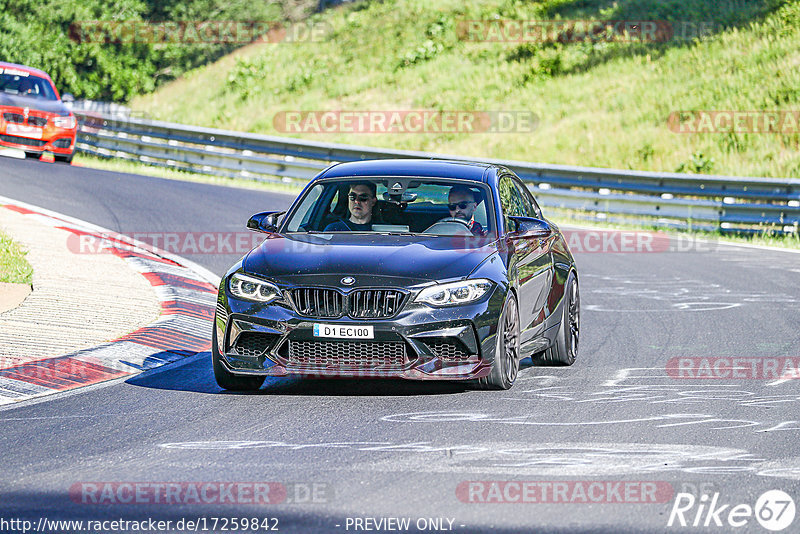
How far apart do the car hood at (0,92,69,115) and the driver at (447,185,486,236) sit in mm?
17442

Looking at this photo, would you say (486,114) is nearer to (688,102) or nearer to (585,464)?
(688,102)

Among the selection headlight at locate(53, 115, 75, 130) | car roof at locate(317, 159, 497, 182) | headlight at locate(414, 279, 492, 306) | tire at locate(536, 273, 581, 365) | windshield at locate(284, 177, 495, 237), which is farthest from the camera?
headlight at locate(53, 115, 75, 130)

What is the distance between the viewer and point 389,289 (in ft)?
26.3

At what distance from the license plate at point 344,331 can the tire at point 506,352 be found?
886mm

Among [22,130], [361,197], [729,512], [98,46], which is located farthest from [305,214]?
[98,46]

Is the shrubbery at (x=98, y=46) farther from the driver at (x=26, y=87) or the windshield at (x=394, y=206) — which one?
the windshield at (x=394, y=206)

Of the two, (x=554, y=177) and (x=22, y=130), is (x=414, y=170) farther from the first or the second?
(x=22, y=130)

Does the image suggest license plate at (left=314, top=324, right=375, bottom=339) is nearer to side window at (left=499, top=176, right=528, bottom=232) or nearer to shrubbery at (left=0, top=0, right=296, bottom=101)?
side window at (left=499, top=176, right=528, bottom=232)

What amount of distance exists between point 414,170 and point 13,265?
4.82 m

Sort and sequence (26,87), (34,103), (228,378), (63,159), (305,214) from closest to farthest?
(228,378), (305,214), (34,103), (26,87), (63,159)

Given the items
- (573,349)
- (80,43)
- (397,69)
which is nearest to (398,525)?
(573,349)

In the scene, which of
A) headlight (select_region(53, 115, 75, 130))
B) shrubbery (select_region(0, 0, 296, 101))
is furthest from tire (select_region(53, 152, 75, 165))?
shrubbery (select_region(0, 0, 296, 101))

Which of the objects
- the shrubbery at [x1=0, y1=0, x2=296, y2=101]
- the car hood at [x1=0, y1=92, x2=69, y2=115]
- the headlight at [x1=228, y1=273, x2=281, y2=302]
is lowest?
the headlight at [x1=228, y1=273, x2=281, y2=302]

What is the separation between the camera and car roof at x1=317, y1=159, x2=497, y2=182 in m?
9.48
